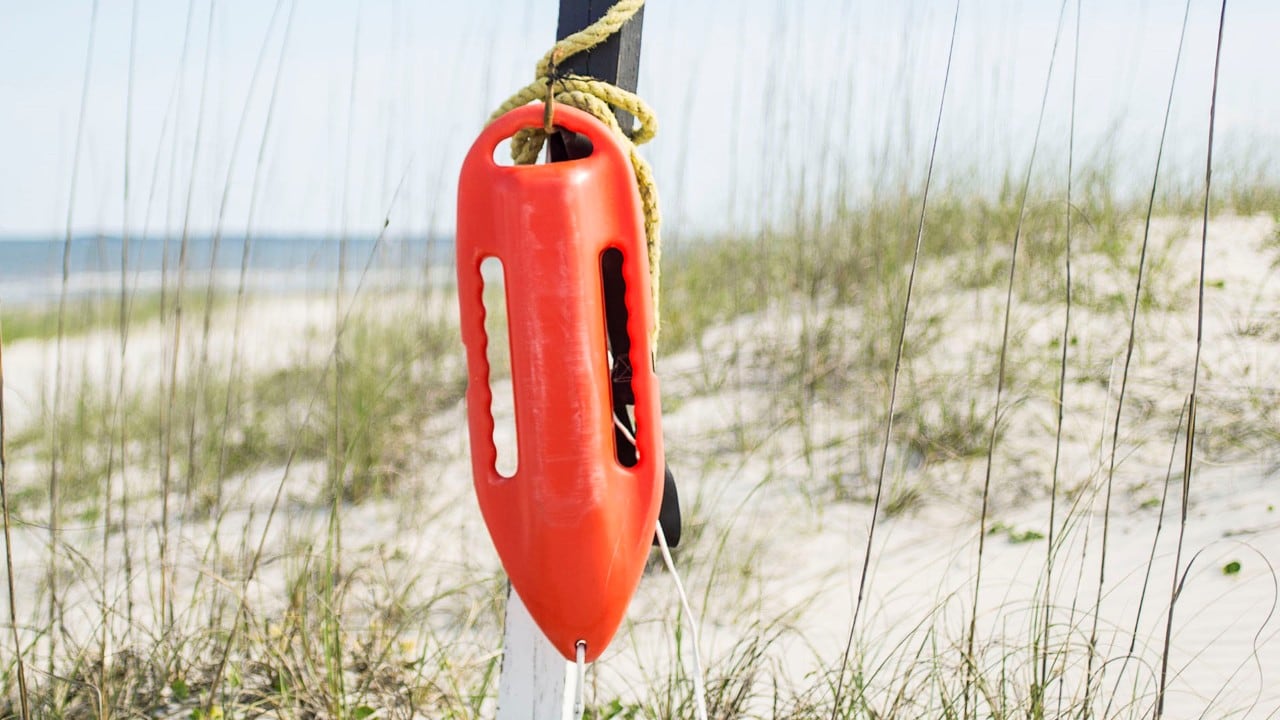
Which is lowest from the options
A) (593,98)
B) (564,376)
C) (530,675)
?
(530,675)

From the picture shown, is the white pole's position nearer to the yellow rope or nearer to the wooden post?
the wooden post

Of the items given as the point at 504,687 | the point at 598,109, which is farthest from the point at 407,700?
the point at 598,109

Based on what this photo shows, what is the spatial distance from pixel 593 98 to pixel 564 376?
1.08 ft

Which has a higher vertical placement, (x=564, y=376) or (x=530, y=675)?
(x=564, y=376)

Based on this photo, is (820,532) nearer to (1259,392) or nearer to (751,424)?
(751,424)

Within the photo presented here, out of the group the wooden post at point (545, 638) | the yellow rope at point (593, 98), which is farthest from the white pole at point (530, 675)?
the yellow rope at point (593, 98)

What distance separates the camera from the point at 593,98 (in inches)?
44.4

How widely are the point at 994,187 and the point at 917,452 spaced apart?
4.90 ft

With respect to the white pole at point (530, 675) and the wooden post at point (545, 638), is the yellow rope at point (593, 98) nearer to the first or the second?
the wooden post at point (545, 638)

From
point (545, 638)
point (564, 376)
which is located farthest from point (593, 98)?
point (545, 638)

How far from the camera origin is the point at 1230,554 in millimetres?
1945

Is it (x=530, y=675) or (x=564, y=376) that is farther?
(x=530, y=675)

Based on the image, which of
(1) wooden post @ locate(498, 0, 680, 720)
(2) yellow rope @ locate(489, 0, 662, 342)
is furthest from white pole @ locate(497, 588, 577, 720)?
(2) yellow rope @ locate(489, 0, 662, 342)

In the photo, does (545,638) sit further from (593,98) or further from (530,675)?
(593,98)
